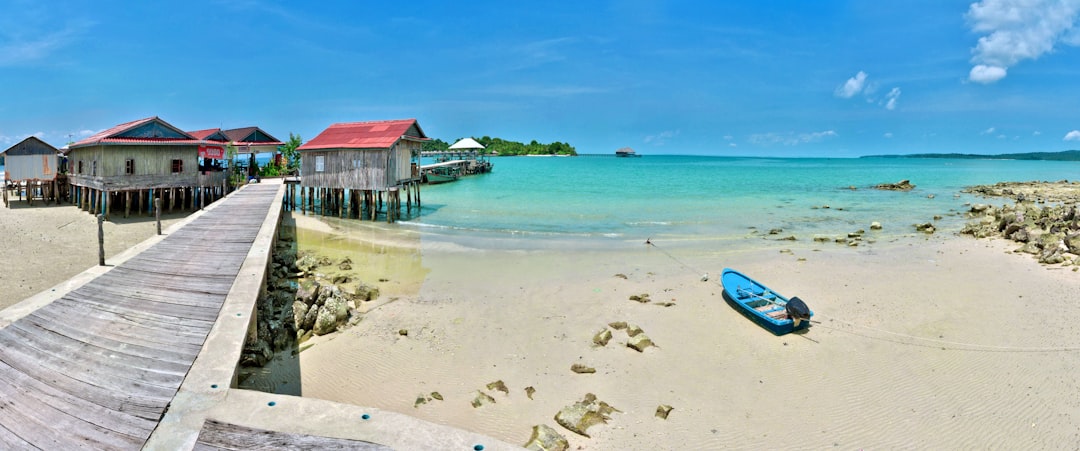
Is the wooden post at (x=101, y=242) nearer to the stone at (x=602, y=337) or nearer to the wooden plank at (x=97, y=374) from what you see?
the wooden plank at (x=97, y=374)

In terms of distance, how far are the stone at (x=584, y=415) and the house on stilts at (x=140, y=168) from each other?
21.7m

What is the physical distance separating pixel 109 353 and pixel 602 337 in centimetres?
669

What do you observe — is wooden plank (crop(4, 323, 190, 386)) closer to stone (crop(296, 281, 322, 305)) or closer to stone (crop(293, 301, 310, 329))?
stone (crop(293, 301, 310, 329))

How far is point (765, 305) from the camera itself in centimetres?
1059

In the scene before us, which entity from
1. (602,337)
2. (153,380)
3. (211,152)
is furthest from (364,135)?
(153,380)

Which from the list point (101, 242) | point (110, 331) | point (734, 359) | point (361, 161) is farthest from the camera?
point (361, 161)

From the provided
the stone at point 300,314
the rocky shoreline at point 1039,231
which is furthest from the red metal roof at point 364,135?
the rocky shoreline at point 1039,231

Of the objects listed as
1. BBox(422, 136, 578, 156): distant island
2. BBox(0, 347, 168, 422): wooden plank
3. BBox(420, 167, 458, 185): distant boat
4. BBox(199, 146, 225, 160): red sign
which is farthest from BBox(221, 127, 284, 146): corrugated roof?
BBox(422, 136, 578, 156): distant island

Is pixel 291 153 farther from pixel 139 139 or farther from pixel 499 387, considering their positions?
pixel 499 387

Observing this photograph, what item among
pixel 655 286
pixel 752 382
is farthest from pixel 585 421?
pixel 655 286

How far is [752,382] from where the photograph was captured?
301 inches

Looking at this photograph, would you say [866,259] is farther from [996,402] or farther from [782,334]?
[996,402]

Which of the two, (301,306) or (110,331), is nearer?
(110,331)

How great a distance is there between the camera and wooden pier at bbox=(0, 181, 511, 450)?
4312 millimetres
